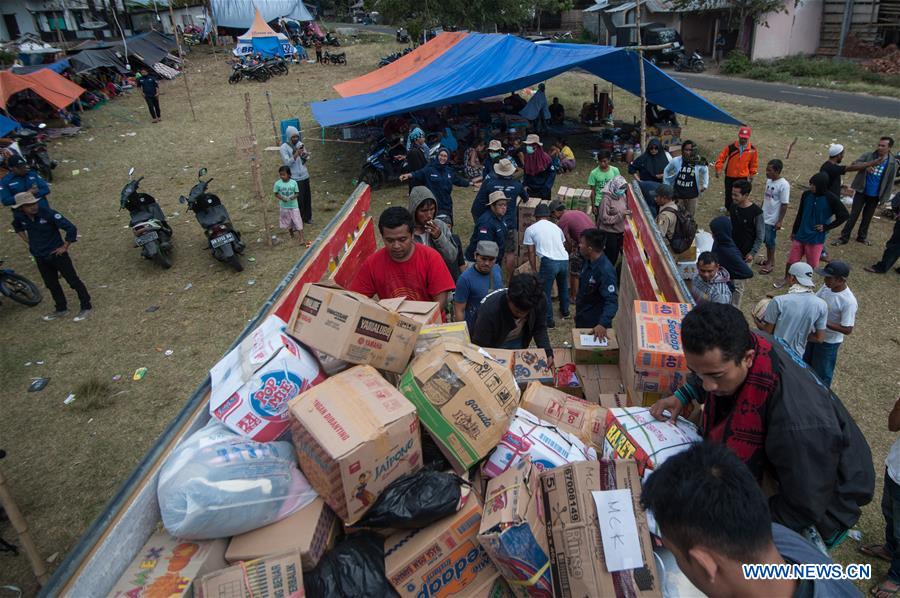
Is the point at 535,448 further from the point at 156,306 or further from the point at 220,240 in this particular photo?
the point at 220,240

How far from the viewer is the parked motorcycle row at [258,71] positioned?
2256 centimetres

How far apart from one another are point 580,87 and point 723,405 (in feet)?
67.5

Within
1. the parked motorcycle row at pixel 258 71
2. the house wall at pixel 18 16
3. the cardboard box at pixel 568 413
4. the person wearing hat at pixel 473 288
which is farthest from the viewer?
the house wall at pixel 18 16

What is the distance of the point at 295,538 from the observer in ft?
6.53

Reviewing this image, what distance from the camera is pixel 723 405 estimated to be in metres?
2.13

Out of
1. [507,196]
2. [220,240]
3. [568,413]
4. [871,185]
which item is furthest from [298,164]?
[871,185]

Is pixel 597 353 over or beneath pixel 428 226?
beneath

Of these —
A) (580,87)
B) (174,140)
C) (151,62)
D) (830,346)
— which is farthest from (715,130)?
(151,62)

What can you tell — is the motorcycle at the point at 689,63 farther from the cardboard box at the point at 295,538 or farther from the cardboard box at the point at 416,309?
the cardboard box at the point at 295,538

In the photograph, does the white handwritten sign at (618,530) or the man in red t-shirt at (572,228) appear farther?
the man in red t-shirt at (572,228)

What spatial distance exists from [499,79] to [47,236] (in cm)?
795

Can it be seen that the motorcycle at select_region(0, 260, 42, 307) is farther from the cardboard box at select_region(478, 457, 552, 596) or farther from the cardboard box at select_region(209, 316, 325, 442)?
the cardboard box at select_region(478, 457, 552, 596)

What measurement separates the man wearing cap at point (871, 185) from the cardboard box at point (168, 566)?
8.79 m

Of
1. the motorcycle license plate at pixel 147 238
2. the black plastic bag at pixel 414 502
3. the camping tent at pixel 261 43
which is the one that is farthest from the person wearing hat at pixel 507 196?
the camping tent at pixel 261 43
